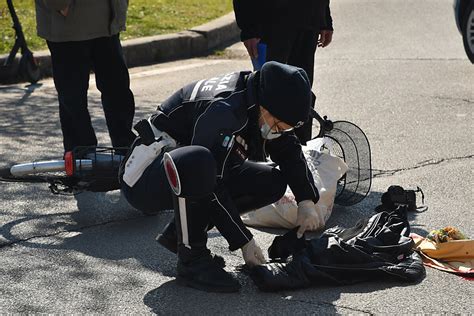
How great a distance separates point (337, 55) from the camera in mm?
10336

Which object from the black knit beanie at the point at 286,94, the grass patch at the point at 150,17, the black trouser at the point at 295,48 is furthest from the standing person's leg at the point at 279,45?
the grass patch at the point at 150,17

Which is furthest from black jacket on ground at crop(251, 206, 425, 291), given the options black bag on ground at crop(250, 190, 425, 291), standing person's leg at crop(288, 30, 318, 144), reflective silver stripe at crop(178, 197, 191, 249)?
standing person's leg at crop(288, 30, 318, 144)

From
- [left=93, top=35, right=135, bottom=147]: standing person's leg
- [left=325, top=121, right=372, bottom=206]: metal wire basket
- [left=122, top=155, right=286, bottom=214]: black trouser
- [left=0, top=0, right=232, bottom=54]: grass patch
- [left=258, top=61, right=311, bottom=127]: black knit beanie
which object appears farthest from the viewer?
[left=0, top=0, right=232, bottom=54]: grass patch

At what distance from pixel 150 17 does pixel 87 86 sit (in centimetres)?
581

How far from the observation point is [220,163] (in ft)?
13.2

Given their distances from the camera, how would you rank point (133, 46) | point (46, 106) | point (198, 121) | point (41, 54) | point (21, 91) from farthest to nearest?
point (133, 46) < point (41, 54) < point (21, 91) < point (46, 106) < point (198, 121)

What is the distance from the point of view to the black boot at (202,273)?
4.16 metres

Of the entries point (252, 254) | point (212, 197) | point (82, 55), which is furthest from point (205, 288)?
point (82, 55)

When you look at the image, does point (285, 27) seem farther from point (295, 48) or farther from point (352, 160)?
point (352, 160)

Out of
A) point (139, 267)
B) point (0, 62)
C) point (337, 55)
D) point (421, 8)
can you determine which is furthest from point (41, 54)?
point (421, 8)

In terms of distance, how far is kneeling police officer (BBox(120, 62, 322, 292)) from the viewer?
3977 mm

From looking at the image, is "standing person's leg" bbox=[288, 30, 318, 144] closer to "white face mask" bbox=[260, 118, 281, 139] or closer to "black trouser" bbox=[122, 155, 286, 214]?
"black trouser" bbox=[122, 155, 286, 214]

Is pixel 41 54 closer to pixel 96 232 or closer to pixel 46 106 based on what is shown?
pixel 46 106

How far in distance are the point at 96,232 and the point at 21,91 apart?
371 centimetres
